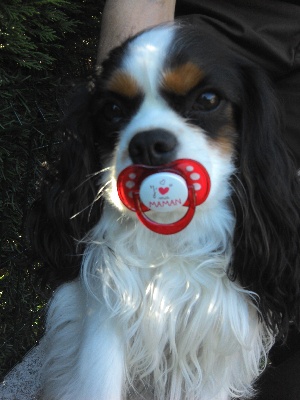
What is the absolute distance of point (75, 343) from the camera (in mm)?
1771

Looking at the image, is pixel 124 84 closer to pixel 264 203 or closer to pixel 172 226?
pixel 172 226

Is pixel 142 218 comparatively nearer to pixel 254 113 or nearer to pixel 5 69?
pixel 254 113

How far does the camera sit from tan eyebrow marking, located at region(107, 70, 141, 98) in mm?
1423

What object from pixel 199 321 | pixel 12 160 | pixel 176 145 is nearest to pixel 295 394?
pixel 199 321

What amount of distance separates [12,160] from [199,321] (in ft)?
3.83

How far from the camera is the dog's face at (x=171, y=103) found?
1378 mm

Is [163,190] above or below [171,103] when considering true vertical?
below

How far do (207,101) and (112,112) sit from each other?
0.77ft

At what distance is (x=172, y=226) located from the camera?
1443mm

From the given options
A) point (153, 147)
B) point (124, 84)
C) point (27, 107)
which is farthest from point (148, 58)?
point (27, 107)

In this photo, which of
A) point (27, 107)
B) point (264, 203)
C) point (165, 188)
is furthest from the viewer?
point (27, 107)

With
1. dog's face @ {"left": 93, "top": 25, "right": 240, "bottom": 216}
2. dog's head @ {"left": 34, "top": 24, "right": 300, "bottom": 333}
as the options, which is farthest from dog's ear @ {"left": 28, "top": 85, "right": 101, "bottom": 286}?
dog's face @ {"left": 93, "top": 25, "right": 240, "bottom": 216}

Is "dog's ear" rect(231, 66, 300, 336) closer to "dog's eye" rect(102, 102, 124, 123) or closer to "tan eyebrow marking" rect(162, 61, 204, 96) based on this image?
"tan eyebrow marking" rect(162, 61, 204, 96)

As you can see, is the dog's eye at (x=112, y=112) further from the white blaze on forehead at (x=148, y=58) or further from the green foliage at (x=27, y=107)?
the green foliage at (x=27, y=107)
